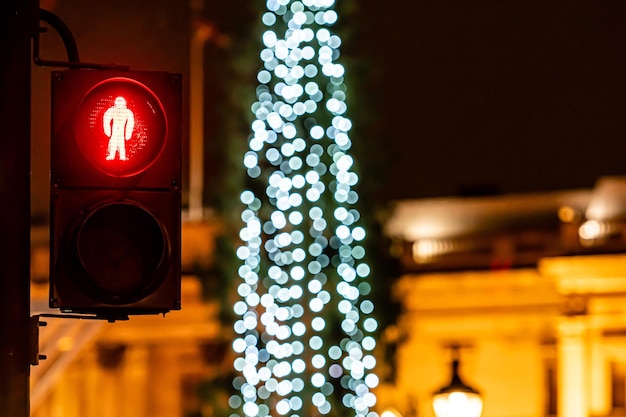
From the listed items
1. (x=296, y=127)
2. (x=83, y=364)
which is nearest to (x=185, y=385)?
(x=83, y=364)

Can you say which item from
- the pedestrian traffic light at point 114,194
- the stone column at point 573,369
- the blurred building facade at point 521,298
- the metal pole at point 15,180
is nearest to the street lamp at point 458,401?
the pedestrian traffic light at point 114,194

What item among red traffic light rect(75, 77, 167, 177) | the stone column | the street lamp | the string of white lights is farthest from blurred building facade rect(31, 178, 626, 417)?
red traffic light rect(75, 77, 167, 177)

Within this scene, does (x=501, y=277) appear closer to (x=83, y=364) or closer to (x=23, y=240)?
(x=83, y=364)

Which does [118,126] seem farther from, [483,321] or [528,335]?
[483,321]

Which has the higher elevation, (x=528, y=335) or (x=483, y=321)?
(x=483, y=321)

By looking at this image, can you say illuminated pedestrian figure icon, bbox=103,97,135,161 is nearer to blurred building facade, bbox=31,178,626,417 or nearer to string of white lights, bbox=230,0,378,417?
string of white lights, bbox=230,0,378,417

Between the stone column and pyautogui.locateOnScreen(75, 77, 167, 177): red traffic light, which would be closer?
pyautogui.locateOnScreen(75, 77, 167, 177): red traffic light

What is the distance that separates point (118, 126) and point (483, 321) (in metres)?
36.7

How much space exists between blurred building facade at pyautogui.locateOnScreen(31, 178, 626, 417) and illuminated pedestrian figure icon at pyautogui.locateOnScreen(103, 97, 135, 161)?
100.0 ft

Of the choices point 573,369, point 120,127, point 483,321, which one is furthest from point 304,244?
point 483,321

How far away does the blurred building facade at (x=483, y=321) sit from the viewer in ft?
132

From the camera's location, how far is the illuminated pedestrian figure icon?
22.6 feet

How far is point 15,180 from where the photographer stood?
6.85 m

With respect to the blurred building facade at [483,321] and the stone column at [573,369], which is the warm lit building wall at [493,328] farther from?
the stone column at [573,369]
